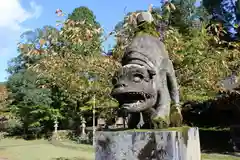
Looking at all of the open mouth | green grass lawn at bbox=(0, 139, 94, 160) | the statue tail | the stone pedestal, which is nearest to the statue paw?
the stone pedestal

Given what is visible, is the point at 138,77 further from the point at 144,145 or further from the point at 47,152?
the point at 47,152

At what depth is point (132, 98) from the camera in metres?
3.57

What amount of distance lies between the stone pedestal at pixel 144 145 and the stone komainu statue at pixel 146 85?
0.27 metres

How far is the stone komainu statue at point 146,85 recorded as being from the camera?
139 inches

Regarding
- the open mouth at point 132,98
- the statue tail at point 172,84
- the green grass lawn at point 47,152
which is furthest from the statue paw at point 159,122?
the green grass lawn at point 47,152

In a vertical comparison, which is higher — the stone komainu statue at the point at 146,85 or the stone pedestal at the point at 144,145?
the stone komainu statue at the point at 146,85

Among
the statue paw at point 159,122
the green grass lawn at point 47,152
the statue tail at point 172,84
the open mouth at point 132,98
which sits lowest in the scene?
the green grass lawn at point 47,152

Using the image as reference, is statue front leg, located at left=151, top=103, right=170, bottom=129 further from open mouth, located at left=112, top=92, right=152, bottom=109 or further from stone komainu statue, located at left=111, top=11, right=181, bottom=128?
open mouth, located at left=112, top=92, right=152, bottom=109

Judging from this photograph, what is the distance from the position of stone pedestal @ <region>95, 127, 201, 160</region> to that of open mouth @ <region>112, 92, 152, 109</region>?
0.32 m

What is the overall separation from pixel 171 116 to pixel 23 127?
28.7 metres

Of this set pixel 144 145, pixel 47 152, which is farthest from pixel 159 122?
pixel 47 152

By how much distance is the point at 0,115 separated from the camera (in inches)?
1235

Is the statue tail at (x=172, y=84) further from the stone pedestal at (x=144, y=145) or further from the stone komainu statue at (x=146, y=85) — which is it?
the stone pedestal at (x=144, y=145)

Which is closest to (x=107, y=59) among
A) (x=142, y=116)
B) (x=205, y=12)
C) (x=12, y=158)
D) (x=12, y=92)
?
(x=142, y=116)
